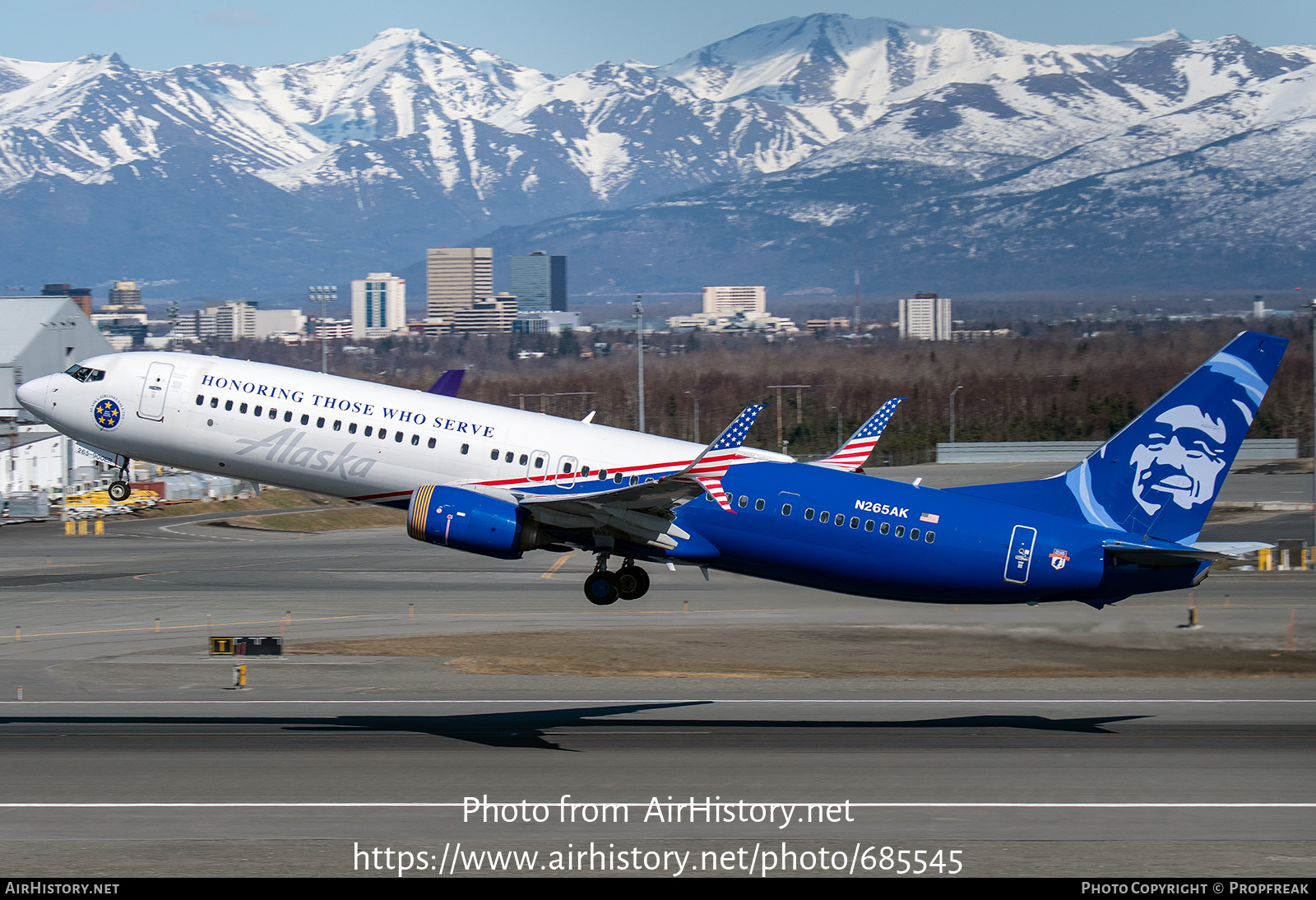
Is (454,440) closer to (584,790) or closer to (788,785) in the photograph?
(584,790)

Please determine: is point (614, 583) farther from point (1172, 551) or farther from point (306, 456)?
point (1172, 551)

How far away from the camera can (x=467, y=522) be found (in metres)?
38.4

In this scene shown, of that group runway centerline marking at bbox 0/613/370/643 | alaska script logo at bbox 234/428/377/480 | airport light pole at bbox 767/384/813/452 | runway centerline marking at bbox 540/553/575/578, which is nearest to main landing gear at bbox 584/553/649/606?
alaska script logo at bbox 234/428/377/480

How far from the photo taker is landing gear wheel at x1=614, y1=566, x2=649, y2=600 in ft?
134

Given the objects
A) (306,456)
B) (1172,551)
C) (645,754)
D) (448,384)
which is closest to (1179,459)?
(1172,551)

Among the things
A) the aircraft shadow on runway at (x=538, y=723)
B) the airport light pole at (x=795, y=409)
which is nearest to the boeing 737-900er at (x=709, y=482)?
the aircraft shadow on runway at (x=538, y=723)

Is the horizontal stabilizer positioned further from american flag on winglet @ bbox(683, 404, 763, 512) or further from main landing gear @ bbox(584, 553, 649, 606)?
main landing gear @ bbox(584, 553, 649, 606)

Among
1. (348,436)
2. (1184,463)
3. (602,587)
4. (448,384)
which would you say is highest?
(448,384)

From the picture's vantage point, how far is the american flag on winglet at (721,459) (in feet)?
125

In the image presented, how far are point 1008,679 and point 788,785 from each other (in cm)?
1806

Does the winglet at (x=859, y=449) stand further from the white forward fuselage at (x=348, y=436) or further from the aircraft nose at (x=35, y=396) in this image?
the aircraft nose at (x=35, y=396)

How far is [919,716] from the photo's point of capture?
45969 mm

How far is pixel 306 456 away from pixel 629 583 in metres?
10.1

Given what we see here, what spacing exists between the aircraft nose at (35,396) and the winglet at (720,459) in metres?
Result: 20.5
